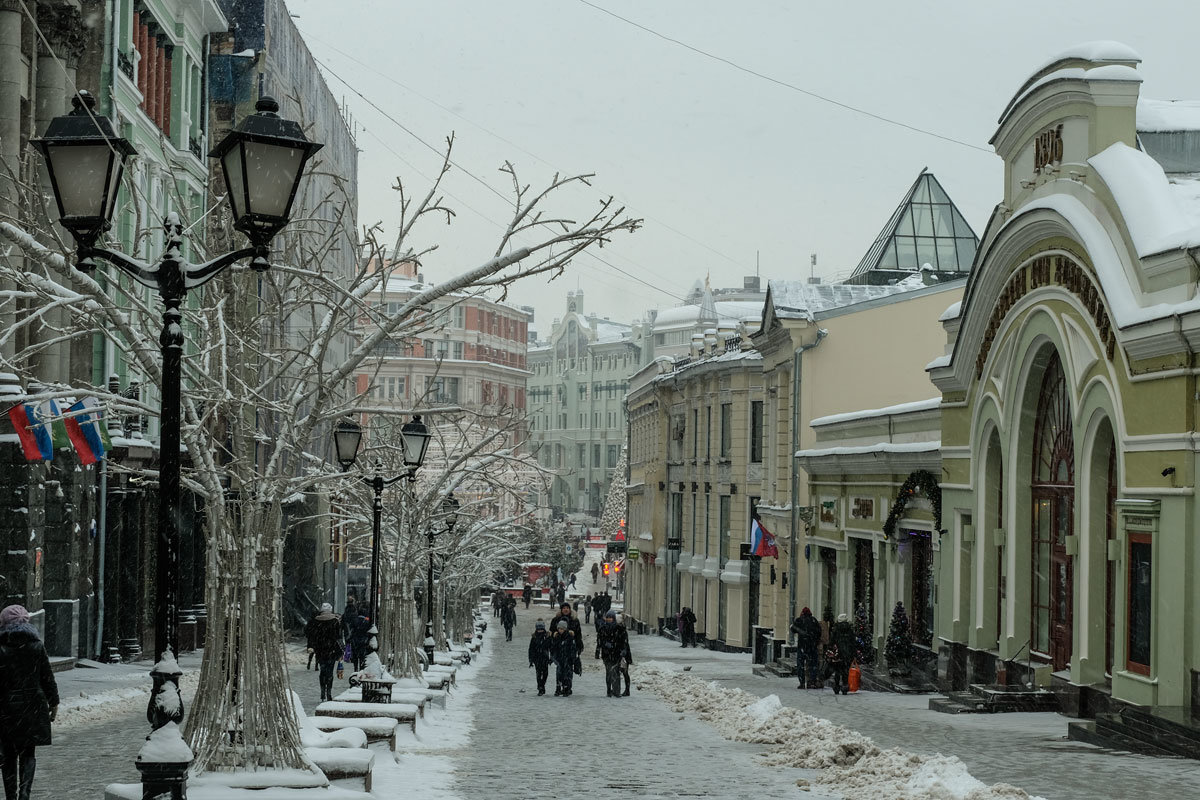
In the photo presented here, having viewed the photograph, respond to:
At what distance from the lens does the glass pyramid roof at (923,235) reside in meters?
47.4

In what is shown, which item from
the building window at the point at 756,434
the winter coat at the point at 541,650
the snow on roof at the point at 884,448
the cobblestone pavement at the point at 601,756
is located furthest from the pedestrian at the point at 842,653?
the building window at the point at 756,434

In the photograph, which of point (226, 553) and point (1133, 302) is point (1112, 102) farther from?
point (226, 553)

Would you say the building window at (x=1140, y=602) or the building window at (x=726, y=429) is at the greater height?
the building window at (x=726, y=429)

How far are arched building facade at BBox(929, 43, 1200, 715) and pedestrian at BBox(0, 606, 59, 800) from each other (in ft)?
37.2

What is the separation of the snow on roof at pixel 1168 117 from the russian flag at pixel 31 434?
1528 centimetres

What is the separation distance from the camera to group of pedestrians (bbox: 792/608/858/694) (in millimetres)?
25984

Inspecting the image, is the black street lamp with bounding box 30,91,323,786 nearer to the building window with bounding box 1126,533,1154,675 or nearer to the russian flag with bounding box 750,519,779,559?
the building window with bounding box 1126,533,1154,675

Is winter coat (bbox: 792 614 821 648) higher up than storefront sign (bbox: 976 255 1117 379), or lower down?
lower down

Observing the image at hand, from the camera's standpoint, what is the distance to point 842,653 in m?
26.1

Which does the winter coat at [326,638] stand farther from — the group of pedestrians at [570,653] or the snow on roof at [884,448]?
the snow on roof at [884,448]

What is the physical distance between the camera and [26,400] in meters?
11.4

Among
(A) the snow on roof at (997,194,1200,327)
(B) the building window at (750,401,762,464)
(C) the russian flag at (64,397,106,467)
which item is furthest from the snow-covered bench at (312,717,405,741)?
(B) the building window at (750,401,762,464)

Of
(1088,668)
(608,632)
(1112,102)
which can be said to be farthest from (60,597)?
(1112,102)

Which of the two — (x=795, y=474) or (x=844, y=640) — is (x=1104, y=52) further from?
(x=795, y=474)
